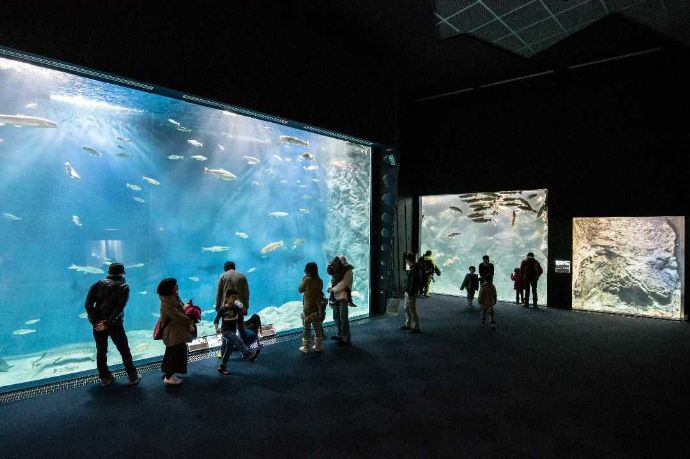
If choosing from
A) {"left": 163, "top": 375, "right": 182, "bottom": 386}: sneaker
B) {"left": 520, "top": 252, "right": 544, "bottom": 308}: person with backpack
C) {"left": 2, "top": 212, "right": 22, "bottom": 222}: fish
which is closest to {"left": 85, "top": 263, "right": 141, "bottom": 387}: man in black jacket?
{"left": 163, "top": 375, "right": 182, "bottom": 386}: sneaker

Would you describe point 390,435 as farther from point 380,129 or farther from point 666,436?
point 380,129

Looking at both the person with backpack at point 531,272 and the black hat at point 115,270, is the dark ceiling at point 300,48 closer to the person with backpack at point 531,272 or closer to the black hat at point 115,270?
the black hat at point 115,270

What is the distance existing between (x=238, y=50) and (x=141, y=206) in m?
3.72

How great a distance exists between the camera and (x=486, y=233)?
38.4 ft

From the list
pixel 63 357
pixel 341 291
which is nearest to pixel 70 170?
pixel 63 357

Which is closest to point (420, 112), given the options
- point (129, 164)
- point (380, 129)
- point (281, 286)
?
point (380, 129)

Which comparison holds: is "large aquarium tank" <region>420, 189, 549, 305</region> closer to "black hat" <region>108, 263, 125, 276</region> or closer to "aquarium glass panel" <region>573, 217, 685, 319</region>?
"aquarium glass panel" <region>573, 217, 685, 319</region>

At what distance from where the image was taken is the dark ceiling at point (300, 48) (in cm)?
402

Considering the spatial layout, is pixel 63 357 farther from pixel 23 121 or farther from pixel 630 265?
pixel 630 265

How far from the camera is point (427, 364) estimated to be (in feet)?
16.5

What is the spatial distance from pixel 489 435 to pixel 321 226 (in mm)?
8504

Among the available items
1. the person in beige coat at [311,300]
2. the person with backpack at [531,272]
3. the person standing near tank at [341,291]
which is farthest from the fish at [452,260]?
the person in beige coat at [311,300]

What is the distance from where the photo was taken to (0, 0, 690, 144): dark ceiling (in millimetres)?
4020

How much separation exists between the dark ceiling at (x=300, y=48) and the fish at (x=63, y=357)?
184 inches
